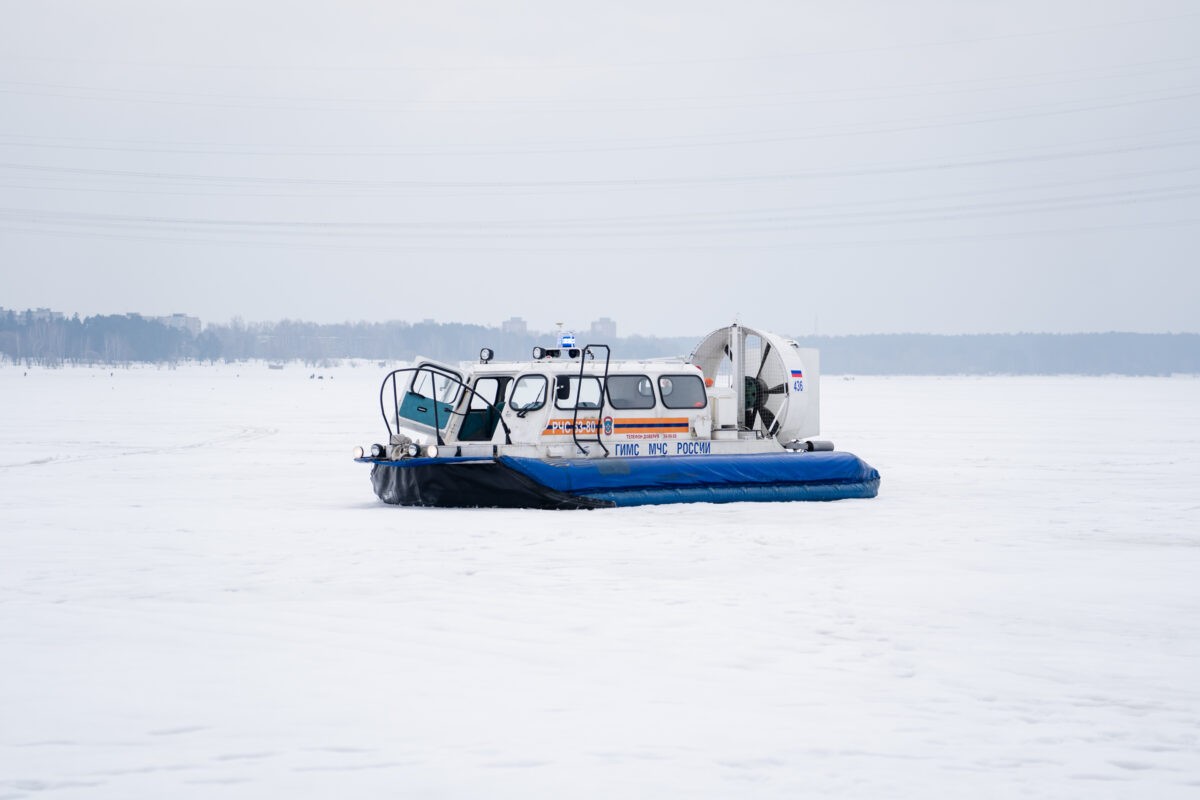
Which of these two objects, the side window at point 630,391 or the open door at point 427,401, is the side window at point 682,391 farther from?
the open door at point 427,401

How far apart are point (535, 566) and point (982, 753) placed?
501cm

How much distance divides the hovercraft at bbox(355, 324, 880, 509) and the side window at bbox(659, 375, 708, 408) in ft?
0.04

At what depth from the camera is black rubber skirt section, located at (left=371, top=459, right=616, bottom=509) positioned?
13031 millimetres

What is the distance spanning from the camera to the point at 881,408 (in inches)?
1752

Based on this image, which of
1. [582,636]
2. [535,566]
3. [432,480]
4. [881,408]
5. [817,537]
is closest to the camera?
[582,636]

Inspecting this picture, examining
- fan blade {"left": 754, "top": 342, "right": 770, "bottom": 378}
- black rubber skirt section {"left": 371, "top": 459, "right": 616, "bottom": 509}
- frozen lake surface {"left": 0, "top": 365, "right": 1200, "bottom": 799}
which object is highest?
fan blade {"left": 754, "top": 342, "right": 770, "bottom": 378}

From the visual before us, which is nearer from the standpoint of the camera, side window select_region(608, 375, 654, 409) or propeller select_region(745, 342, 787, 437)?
side window select_region(608, 375, 654, 409)

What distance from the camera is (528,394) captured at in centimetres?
1405

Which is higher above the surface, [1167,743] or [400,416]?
[400,416]

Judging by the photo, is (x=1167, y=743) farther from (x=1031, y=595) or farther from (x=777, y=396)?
(x=777, y=396)

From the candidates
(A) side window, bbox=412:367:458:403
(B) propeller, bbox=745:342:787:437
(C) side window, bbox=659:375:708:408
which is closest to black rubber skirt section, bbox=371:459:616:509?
(A) side window, bbox=412:367:458:403

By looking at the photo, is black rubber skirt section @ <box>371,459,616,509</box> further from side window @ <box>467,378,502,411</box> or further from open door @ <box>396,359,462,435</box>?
side window @ <box>467,378,502,411</box>

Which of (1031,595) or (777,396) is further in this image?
(777,396)

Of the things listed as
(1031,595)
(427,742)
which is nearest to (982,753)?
(427,742)
